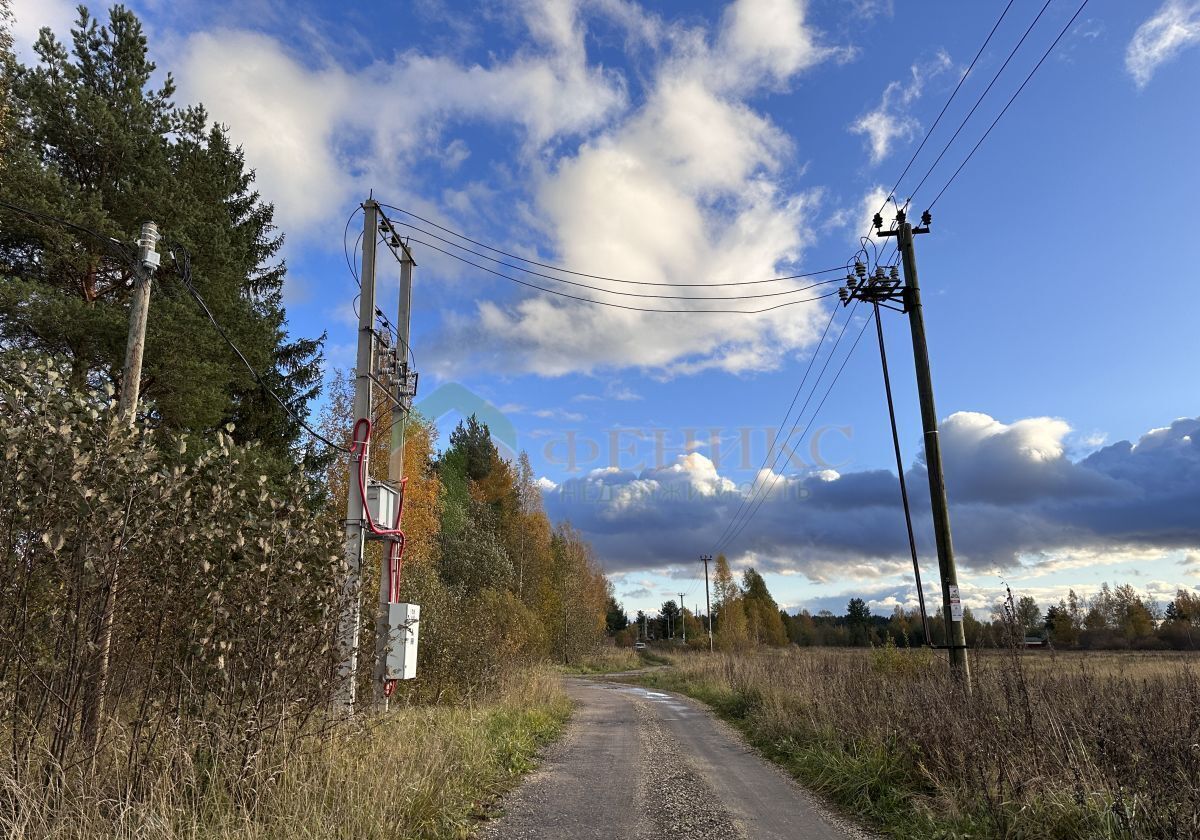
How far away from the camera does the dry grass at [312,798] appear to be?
14.2 ft

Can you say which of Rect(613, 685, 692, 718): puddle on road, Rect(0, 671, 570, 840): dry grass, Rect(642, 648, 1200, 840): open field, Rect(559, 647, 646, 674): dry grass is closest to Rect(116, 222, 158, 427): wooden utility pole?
Rect(0, 671, 570, 840): dry grass

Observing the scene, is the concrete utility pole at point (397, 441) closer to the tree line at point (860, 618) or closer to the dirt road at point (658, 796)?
the dirt road at point (658, 796)

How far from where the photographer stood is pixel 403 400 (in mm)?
11625

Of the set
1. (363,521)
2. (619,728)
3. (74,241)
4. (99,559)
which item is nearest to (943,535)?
(619,728)

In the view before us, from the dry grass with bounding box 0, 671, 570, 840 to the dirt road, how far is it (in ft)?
1.95

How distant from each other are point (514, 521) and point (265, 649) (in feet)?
121

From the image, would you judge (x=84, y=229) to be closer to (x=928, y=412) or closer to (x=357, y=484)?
(x=357, y=484)

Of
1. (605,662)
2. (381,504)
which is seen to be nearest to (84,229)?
(381,504)

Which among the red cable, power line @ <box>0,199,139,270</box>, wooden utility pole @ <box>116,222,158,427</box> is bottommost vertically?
the red cable

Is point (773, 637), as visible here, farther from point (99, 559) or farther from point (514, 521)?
point (99, 559)

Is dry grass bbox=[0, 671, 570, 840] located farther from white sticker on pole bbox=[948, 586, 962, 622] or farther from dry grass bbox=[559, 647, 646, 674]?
dry grass bbox=[559, 647, 646, 674]

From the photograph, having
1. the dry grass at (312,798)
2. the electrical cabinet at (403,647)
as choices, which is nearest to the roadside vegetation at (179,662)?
the dry grass at (312,798)

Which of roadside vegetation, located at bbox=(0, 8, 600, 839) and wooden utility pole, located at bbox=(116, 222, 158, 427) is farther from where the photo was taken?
wooden utility pole, located at bbox=(116, 222, 158, 427)

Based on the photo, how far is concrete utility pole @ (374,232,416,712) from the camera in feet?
30.6
